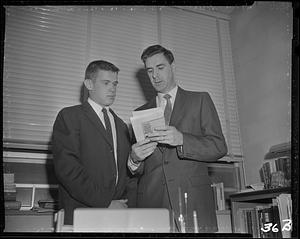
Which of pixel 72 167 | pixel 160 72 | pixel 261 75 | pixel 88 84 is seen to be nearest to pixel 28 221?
pixel 72 167

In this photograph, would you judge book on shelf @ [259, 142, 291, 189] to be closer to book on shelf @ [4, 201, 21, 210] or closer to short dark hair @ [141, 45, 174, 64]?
short dark hair @ [141, 45, 174, 64]

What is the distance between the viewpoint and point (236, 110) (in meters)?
1.92

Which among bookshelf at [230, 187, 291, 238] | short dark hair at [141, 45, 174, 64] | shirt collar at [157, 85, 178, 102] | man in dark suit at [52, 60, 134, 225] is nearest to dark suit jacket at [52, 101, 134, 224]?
man in dark suit at [52, 60, 134, 225]

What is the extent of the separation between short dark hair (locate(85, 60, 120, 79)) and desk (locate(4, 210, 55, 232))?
659mm

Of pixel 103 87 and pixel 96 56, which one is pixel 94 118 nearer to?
pixel 103 87

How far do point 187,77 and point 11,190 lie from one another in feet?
3.22

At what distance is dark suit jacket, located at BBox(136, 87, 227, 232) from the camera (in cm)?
175

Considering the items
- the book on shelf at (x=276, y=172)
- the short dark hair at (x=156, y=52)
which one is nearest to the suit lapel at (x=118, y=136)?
the short dark hair at (x=156, y=52)

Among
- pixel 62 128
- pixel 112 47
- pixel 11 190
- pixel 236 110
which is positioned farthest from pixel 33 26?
pixel 236 110

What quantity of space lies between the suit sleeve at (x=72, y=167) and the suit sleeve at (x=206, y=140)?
42 centimetres

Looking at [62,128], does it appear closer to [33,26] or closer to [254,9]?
[33,26]

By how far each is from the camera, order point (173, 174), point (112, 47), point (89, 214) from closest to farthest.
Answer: point (89, 214)
point (173, 174)
point (112, 47)

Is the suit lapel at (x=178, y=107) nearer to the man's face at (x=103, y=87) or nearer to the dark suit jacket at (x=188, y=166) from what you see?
the dark suit jacket at (x=188, y=166)

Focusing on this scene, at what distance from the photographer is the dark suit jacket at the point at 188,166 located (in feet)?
5.75
